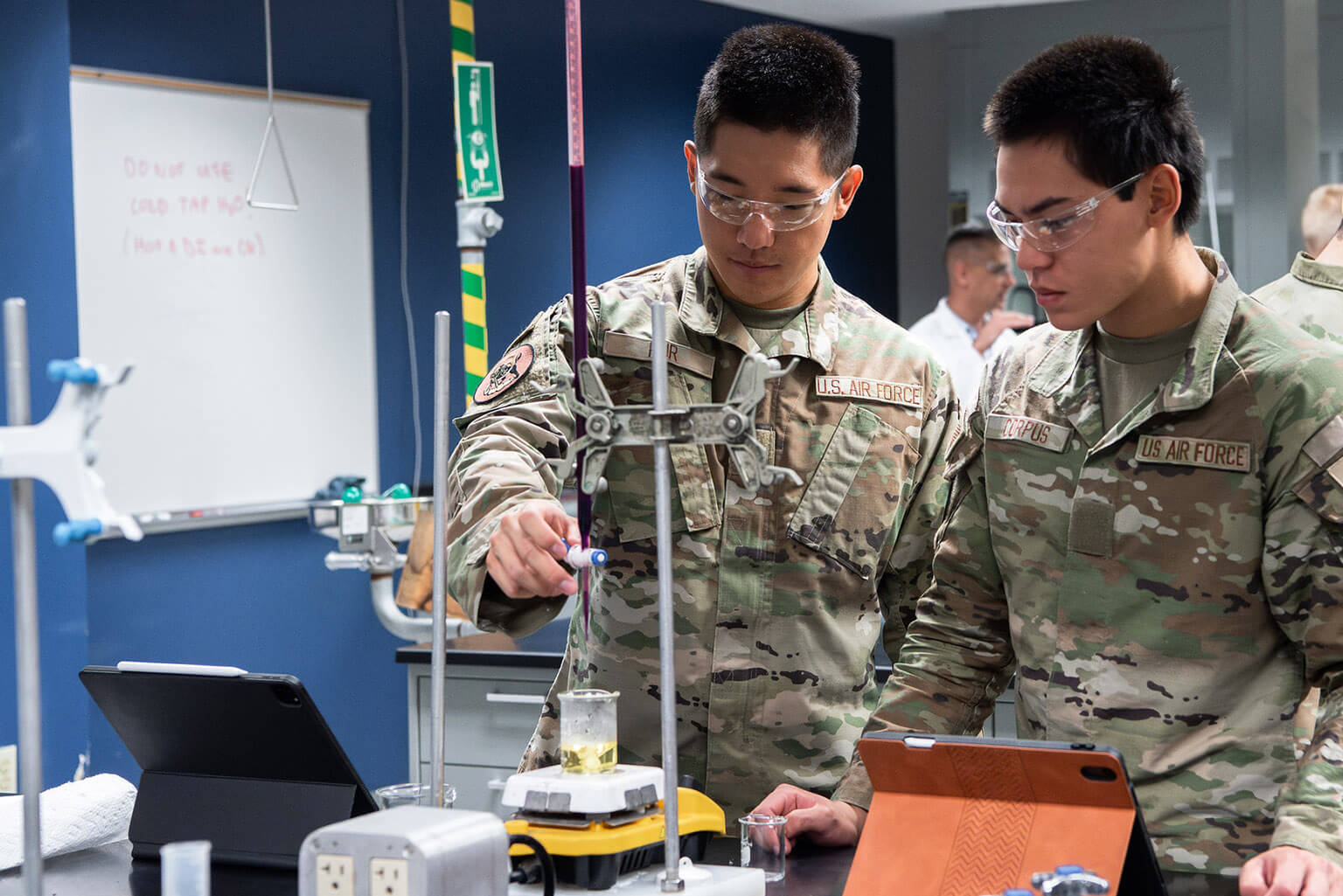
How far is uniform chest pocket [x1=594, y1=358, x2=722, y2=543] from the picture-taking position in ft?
5.93

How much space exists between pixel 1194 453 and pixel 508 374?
2.54 feet

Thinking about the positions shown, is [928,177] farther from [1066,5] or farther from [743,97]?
[743,97]

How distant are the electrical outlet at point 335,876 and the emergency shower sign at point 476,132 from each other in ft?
9.01

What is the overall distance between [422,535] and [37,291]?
1.11m

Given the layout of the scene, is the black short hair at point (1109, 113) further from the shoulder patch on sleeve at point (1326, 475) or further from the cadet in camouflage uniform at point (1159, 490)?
the shoulder patch on sleeve at point (1326, 475)

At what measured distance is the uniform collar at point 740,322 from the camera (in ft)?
6.06

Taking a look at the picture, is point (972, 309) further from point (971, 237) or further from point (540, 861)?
point (540, 861)

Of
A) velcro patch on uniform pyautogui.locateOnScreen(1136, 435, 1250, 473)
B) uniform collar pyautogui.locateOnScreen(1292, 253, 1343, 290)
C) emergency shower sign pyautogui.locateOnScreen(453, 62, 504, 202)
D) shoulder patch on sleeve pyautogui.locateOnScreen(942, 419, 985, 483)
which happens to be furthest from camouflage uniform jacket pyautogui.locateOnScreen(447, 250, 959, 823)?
emergency shower sign pyautogui.locateOnScreen(453, 62, 504, 202)

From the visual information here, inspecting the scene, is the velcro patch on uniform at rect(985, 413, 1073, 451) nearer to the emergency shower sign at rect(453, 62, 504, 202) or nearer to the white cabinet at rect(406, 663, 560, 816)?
the white cabinet at rect(406, 663, 560, 816)

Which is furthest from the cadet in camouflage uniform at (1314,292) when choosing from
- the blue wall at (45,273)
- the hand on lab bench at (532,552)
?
the blue wall at (45,273)

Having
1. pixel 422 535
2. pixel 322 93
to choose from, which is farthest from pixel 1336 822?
pixel 322 93

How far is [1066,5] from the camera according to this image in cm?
658

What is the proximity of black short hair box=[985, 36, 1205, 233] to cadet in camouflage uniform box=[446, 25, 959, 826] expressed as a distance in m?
0.30

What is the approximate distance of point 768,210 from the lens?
5.64ft
